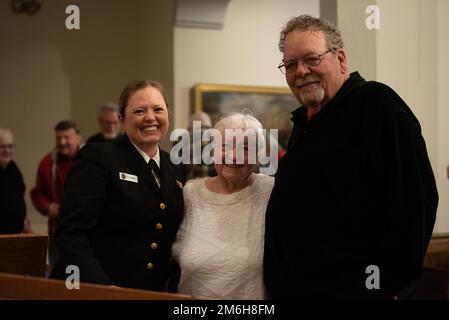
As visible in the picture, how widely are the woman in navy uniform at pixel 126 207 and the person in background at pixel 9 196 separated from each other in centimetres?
308

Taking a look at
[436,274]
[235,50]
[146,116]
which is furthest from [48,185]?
[436,274]

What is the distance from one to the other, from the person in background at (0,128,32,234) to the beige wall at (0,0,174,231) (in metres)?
3.09

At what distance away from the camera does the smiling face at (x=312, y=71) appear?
2.35 meters

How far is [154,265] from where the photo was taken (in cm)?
267

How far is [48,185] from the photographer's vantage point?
20.6 ft

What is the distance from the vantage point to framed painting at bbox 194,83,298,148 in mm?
7996

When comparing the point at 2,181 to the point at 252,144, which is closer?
the point at 252,144

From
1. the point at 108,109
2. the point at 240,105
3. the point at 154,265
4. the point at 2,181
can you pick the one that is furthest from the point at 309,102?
the point at 240,105

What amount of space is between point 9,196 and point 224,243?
3.58 meters

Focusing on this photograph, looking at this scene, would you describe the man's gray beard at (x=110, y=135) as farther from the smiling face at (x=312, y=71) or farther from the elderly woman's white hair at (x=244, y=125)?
the smiling face at (x=312, y=71)

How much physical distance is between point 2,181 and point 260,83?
4173 mm
